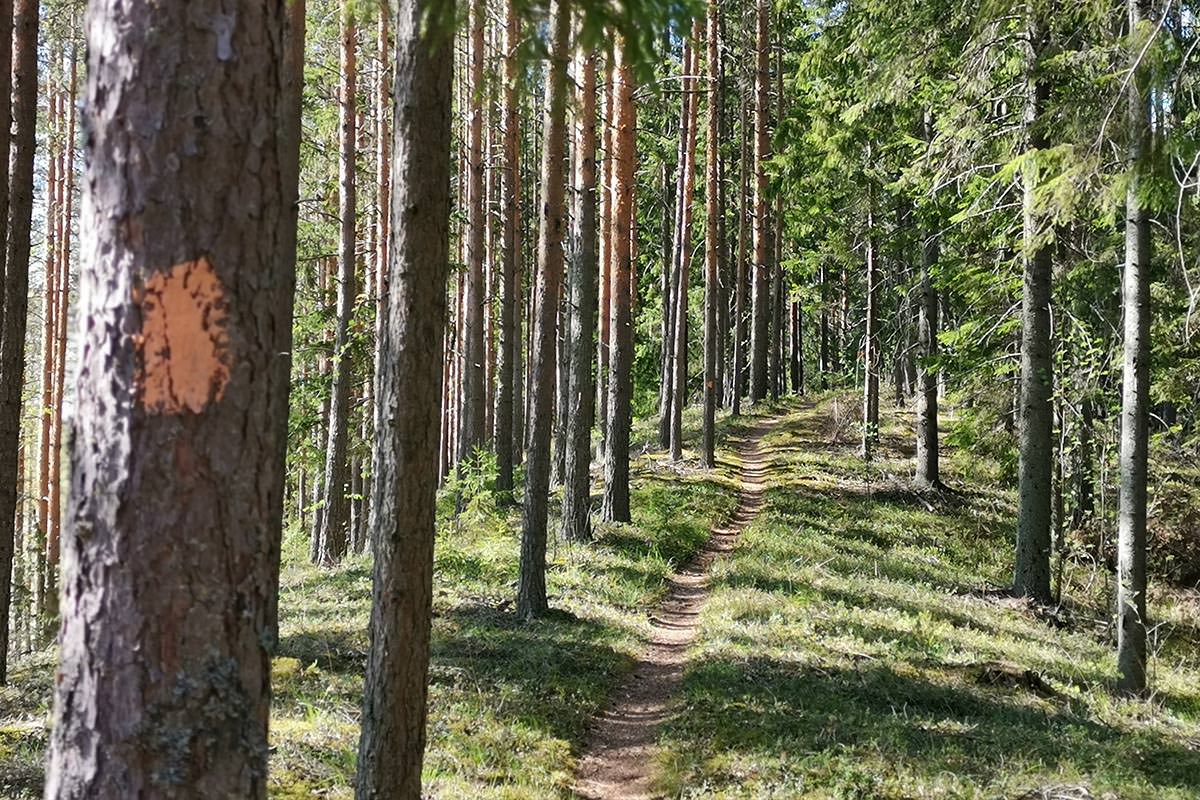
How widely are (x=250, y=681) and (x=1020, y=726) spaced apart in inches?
295

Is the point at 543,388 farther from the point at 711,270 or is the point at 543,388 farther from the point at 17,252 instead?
the point at 711,270

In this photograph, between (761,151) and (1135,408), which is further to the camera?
(761,151)

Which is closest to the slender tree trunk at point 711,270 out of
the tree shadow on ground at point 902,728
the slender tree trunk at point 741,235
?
the slender tree trunk at point 741,235

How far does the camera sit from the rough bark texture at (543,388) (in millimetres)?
10984

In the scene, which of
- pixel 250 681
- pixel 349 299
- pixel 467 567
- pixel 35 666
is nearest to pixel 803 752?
pixel 250 681

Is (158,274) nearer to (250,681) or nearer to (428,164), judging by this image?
(250,681)

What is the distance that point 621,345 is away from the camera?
17234mm

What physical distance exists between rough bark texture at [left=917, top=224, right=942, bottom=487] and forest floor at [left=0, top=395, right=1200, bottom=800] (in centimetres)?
305

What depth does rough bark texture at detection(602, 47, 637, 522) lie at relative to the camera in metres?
16.2

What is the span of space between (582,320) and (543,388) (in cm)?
237

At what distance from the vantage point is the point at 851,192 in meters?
22.5

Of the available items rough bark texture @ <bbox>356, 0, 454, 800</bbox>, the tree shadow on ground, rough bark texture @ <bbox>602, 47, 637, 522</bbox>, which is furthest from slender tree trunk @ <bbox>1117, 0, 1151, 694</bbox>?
rough bark texture @ <bbox>602, 47, 637, 522</bbox>

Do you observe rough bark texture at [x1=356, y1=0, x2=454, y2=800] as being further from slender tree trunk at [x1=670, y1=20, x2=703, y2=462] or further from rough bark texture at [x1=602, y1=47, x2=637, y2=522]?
slender tree trunk at [x1=670, y1=20, x2=703, y2=462]

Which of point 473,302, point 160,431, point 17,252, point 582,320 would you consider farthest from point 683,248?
point 160,431
